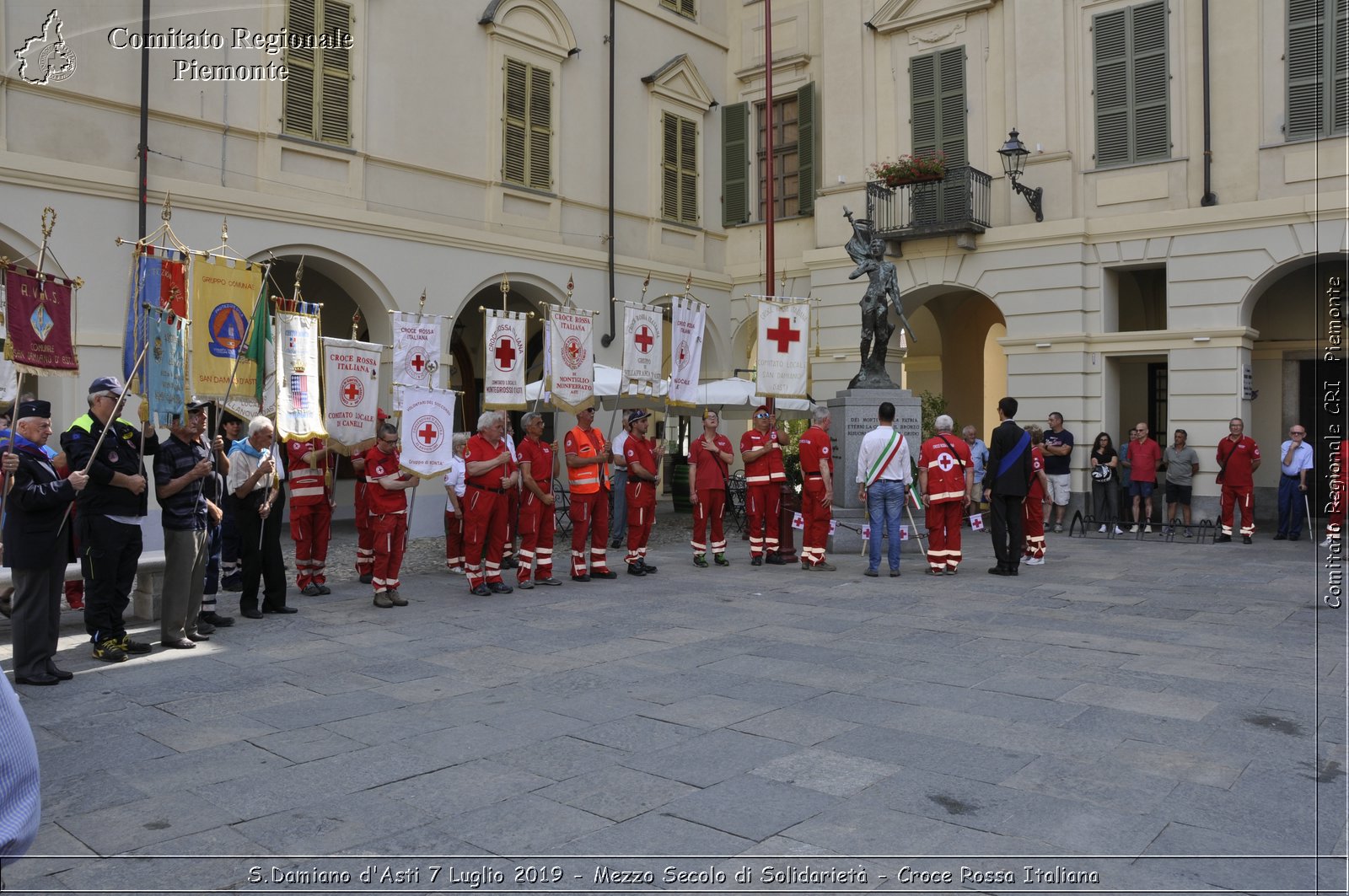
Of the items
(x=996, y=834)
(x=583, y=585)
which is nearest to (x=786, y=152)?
(x=583, y=585)

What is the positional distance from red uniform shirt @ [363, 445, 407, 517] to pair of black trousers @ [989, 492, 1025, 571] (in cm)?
646

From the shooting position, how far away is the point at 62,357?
748cm

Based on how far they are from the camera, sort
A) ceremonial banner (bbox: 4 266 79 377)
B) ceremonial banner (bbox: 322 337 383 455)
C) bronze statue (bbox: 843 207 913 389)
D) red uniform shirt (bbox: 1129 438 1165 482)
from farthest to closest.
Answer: red uniform shirt (bbox: 1129 438 1165 482)
bronze statue (bbox: 843 207 913 389)
ceremonial banner (bbox: 322 337 383 455)
ceremonial banner (bbox: 4 266 79 377)

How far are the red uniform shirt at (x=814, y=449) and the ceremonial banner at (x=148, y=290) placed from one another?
21.9 ft

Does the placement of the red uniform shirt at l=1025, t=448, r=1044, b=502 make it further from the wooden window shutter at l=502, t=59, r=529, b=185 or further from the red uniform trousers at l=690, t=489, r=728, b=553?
the wooden window shutter at l=502, t=59, r=529, b=185

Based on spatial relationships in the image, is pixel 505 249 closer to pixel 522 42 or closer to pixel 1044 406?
pixel 522 42

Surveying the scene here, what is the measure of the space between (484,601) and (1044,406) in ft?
39.2

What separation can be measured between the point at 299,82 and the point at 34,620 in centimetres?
1117

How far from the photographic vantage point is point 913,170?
19.0m

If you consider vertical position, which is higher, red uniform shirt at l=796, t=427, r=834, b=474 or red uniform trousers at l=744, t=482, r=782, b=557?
red uniform shirt at l=796, t=427, r=834, b=474

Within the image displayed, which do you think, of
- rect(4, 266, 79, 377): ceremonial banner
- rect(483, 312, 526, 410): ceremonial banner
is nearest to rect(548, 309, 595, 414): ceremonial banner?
rect(483, 312, 526, 410): ceremonial banner

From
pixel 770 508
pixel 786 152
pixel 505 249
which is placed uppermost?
pixel 786 152

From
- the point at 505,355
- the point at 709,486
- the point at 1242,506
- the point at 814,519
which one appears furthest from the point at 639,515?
the point at 1242,506

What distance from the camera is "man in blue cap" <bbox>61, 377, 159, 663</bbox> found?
721 centimetres
